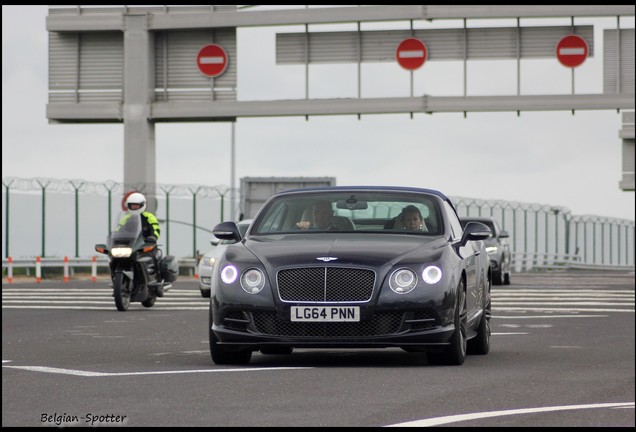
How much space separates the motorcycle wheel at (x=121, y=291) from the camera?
23.0m

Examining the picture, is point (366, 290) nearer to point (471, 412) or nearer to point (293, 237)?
point (293, 237)

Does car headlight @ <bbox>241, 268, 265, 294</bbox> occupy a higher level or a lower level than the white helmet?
lower

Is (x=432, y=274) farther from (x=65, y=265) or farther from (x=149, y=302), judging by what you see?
(x=65, y=265)

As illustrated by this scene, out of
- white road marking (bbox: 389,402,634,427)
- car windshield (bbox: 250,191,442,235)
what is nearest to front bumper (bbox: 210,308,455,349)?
car windshield (bbox: 250,191,442,235)

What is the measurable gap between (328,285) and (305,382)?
125cm

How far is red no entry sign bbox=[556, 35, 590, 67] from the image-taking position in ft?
135

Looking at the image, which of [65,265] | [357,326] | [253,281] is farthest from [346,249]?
[65,265]

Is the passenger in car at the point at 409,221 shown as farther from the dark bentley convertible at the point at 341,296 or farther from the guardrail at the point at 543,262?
the guardrail at the point at 543,262

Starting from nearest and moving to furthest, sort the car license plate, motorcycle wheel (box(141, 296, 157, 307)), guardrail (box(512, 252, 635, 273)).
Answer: the car license plate
motorcycle wheel (box(141, 296, 157, 307))
guardrail (box(512, 252, 635, 273))

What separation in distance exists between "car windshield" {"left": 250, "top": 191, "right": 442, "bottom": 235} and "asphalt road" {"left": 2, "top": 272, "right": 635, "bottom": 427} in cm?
110

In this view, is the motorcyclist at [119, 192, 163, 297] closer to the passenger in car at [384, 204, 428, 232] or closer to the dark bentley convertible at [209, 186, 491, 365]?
the passenger in car at [384, 204, 428, 232]

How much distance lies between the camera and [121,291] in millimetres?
23188

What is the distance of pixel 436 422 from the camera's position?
8.75 m

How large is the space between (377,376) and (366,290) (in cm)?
84
